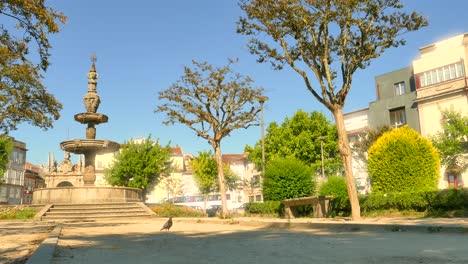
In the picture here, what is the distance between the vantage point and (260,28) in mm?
17625

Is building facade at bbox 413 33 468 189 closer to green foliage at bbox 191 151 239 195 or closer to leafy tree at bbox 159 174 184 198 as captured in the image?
green foliage at bbox 191 151 239 195

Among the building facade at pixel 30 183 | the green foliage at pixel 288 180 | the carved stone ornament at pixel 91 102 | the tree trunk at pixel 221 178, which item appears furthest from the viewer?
the building facade at pixel 30 183

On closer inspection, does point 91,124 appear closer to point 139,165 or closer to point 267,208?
point 267,208

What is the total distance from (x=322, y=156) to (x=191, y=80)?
69.9 feet

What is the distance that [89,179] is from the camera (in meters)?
27.0

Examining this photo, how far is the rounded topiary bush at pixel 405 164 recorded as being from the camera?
86.0 ft

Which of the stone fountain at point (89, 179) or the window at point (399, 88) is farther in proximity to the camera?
the window at point (399, 88)

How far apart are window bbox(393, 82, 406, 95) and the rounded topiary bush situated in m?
18.5

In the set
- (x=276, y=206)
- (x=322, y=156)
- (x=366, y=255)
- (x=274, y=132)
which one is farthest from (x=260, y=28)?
(x=274, y=132)

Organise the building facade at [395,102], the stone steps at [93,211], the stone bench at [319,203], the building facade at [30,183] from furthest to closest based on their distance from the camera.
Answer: the building facade at [30,183] → the building facade at [395,102] → the stone steps at [93,211] → the stone bench at [319,203]

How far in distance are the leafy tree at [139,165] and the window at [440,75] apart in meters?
31.4

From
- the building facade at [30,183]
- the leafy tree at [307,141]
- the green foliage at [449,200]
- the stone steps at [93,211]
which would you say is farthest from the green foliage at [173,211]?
the building facade at [30,183]

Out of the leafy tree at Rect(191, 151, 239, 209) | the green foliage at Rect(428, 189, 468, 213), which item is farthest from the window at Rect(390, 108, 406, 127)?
the green foliage at Rect(428, 189, 468, 213)

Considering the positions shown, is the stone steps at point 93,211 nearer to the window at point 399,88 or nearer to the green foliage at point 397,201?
the green foliage at point 397,201
